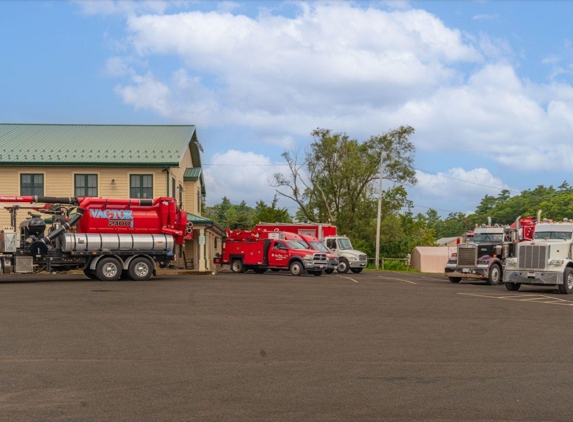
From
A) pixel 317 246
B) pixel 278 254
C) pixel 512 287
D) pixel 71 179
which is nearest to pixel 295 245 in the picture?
Answer: pixel 278 254

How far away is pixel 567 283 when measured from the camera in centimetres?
2750

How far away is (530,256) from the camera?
28.2 meters

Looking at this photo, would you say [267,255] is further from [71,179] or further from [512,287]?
[512,287]

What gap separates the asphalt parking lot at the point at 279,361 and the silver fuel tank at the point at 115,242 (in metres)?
9.47

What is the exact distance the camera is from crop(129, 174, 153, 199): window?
42062 mm

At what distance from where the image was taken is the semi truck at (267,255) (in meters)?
39.6

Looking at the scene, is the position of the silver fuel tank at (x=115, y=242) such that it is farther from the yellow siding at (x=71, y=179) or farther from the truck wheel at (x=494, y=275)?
the truck wheel at (x=494, y=275)

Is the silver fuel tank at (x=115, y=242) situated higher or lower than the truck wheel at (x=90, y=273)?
higher

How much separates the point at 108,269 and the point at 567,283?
57.3ft

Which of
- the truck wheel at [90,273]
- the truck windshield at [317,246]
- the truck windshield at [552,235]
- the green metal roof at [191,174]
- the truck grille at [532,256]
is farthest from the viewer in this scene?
the green metal roof at [191,174]

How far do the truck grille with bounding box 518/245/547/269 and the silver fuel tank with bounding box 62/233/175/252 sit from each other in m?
14.0

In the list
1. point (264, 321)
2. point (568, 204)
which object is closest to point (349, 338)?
point (264, 321)

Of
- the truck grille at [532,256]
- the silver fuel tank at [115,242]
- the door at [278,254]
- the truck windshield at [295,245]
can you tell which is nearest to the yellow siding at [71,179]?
the door at [278,254]

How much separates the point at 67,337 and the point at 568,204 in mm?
115749
